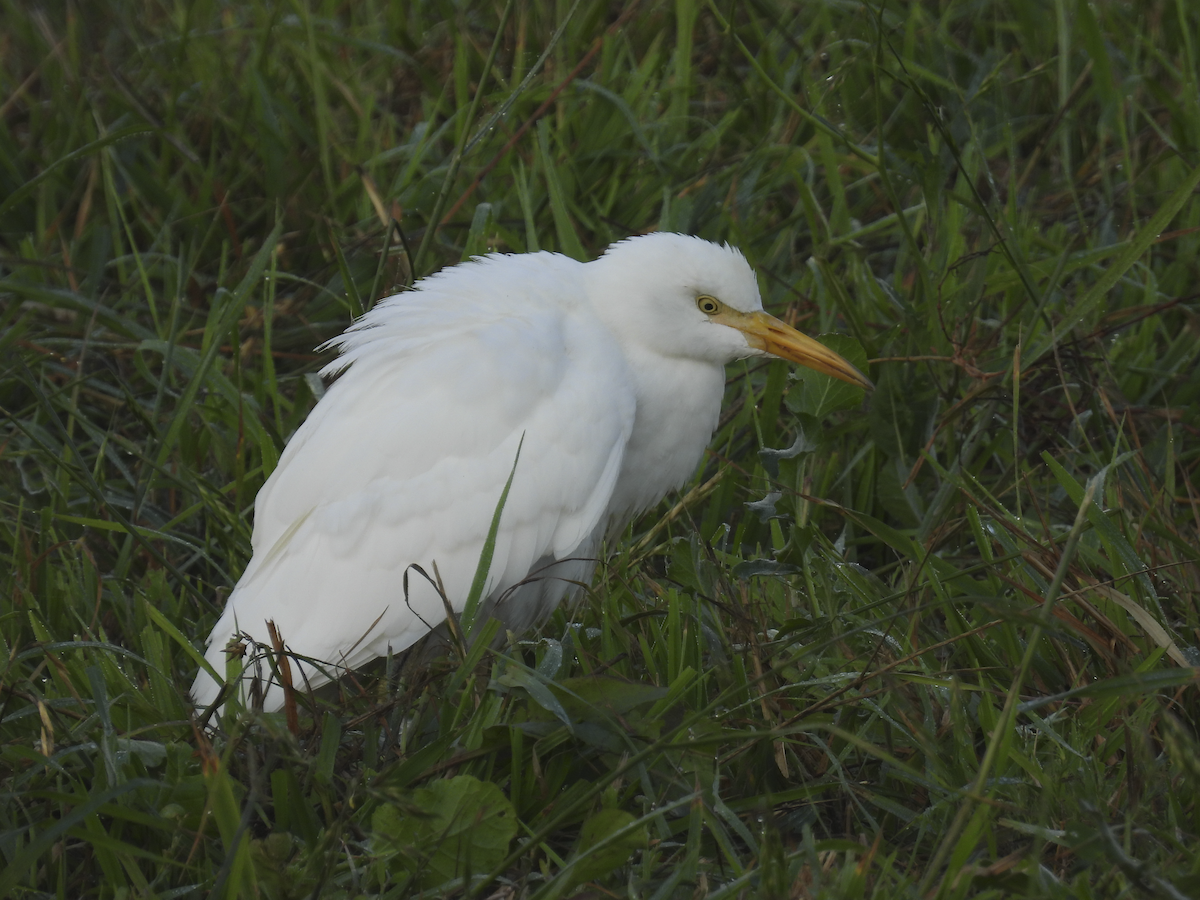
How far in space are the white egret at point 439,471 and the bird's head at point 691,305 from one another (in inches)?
1.2

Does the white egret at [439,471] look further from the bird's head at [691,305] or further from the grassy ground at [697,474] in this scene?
the grassy ground at [697,474]

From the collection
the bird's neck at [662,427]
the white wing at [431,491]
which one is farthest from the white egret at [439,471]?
the bird's neck at [662,427]

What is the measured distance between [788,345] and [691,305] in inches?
10.1

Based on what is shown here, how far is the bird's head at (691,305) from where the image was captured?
9.85 ft

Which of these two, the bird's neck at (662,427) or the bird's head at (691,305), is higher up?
the bird's head at (691,305)

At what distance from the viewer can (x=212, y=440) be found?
353 cm

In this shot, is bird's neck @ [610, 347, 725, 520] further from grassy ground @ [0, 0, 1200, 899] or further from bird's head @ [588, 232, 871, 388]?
grassy ground @ [0, 0, 1200, 899]

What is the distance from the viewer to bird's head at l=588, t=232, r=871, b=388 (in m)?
3.00

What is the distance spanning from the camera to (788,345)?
9.98 ft

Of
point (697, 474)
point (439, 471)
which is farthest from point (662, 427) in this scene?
point (439, 471)

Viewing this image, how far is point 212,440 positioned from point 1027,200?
2991 millimetres

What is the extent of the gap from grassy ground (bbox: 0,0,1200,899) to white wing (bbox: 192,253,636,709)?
194mm

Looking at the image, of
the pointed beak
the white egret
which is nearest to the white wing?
the white egret

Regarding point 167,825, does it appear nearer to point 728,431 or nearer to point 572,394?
point 572,394
